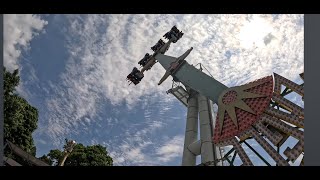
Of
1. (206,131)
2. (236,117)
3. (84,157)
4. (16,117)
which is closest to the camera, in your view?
(236,117)

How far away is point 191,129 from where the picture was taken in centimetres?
2408

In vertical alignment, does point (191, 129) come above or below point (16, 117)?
above

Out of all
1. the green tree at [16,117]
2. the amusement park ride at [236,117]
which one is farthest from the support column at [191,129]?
the green tree at [16,117]

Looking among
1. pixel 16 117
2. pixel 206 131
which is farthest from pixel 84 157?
pixel 206 131

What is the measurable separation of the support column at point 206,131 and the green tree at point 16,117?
1276 centimetres

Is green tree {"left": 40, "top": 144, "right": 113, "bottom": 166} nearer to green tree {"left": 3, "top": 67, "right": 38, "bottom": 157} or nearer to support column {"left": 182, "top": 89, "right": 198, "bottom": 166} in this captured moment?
green tree {"left": 3, "top": 67, "right": 38, "bottom": 157}

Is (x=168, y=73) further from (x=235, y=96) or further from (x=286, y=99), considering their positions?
(x=286, y=99)

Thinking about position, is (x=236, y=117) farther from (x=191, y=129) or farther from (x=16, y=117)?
(x=16, y=117)

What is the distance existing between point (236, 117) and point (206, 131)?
2762 millimetres

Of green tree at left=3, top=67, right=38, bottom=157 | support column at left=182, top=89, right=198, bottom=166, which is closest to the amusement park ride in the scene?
support column at left=182, top=89, right=198, bottom=166

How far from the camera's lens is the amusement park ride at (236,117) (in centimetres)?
1817

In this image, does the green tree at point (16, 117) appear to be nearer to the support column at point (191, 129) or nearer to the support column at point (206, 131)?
the support column at point (191, 129)
